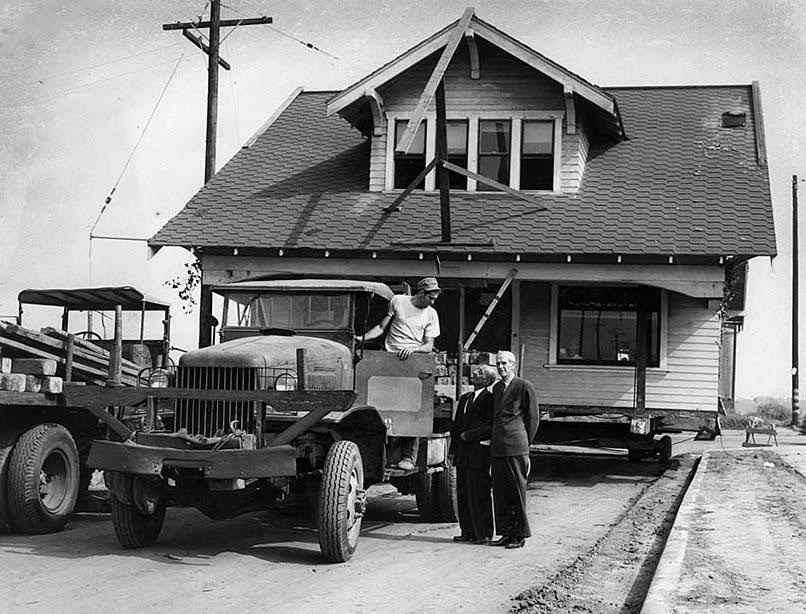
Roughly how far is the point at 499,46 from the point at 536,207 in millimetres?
2941

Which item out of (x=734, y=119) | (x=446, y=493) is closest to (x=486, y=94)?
(x=734, y=119)

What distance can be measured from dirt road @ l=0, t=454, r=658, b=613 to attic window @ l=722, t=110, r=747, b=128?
440 inches

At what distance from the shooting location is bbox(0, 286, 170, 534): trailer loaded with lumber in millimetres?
8984

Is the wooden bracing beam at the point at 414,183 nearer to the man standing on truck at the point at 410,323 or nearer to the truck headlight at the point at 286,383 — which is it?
the man standing on truck at the point at 410,323

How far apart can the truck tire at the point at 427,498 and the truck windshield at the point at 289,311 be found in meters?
1.95

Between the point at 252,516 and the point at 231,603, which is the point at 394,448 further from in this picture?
the point at 231,603

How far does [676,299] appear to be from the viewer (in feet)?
55.0

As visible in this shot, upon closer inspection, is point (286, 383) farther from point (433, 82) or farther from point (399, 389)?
point (433, 82)

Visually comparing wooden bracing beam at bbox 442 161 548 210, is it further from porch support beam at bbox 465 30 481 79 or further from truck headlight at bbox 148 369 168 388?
truck headlight at bbox 148 369 168 388

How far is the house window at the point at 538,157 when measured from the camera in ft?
59.9

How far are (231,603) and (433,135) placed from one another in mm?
13056

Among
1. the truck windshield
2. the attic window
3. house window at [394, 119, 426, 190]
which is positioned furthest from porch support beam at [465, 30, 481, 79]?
the truck windshield

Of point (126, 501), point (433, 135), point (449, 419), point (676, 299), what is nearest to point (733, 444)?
point (676, 299)

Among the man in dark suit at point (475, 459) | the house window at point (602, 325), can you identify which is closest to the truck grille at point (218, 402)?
the man in dark suit at point (475, 459)
